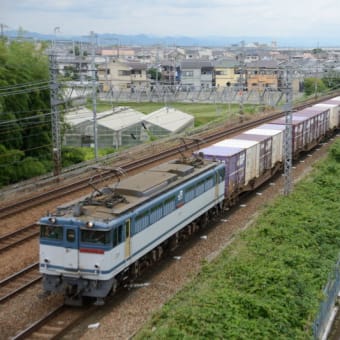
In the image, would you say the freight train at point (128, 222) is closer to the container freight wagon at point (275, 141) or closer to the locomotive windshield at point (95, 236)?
the locomotive windshield at point (95, 236)

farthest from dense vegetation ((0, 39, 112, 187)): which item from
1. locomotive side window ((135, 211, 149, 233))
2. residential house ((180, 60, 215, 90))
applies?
residential house ((180, 60, 215, 90))

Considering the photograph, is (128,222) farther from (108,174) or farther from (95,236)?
(108,174)

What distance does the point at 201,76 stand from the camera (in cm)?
8931

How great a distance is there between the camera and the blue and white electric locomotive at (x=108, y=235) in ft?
44.8

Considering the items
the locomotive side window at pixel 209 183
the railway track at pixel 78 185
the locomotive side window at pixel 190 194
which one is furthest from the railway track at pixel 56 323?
the locomotive side window at pixel 209 183

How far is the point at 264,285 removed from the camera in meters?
13.3

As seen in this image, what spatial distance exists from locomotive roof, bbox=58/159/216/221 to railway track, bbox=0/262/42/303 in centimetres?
275

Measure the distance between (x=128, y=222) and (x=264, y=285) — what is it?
12.1 ft

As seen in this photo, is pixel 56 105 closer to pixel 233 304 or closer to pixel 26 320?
pixel 26 320

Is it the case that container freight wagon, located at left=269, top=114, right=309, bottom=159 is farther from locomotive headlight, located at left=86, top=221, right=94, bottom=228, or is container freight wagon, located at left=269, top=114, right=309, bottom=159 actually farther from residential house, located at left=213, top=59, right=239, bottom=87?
residential house, located at left=213, top=59, right=239, bottom=87

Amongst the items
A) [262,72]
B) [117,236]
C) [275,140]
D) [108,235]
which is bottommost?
[117,236]

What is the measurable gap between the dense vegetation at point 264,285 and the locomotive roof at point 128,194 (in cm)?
265

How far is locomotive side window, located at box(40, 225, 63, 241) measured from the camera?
1382cm

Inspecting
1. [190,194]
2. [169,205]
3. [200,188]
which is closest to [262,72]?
[200,188]
